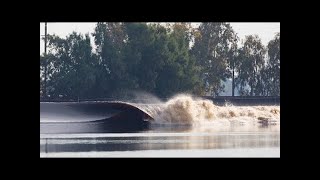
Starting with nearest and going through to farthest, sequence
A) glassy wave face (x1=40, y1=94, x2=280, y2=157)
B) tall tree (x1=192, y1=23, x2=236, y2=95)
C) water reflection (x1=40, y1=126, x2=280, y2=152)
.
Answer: water reflection (x1=40, y1=126, x2=280, y2=152) → glassy wave face (x1=40, y1=94, x2=280, y2=157) → tall tree (x1=192, y1=23, x2=236, y2=95)

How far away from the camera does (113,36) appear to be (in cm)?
3594

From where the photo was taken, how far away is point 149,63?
116 ft

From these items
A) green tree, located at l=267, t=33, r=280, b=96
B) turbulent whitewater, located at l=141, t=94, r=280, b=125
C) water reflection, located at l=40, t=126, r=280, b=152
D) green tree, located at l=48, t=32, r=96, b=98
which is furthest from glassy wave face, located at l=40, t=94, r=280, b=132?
water reflection, located at l=40, t=126, r=280, b=152

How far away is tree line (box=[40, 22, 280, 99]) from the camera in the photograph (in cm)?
3400

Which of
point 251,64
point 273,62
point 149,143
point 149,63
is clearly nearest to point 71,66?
point 149,63

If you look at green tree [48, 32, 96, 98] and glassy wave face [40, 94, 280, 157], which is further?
green tree [48, 32, 96, 98]

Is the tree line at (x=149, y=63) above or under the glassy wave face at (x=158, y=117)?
above

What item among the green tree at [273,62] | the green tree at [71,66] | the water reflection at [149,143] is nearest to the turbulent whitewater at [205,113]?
the green tree at [71,66]

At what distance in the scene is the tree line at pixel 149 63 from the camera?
34.0 metres

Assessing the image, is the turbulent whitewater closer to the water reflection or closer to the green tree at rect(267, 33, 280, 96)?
the green tree at rect(267, 33, 280, 96)

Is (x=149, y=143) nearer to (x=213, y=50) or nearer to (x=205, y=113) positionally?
(x=205, y=113)

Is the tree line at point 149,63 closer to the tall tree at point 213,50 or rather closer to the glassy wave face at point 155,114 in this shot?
the tall tree at point 213,50
